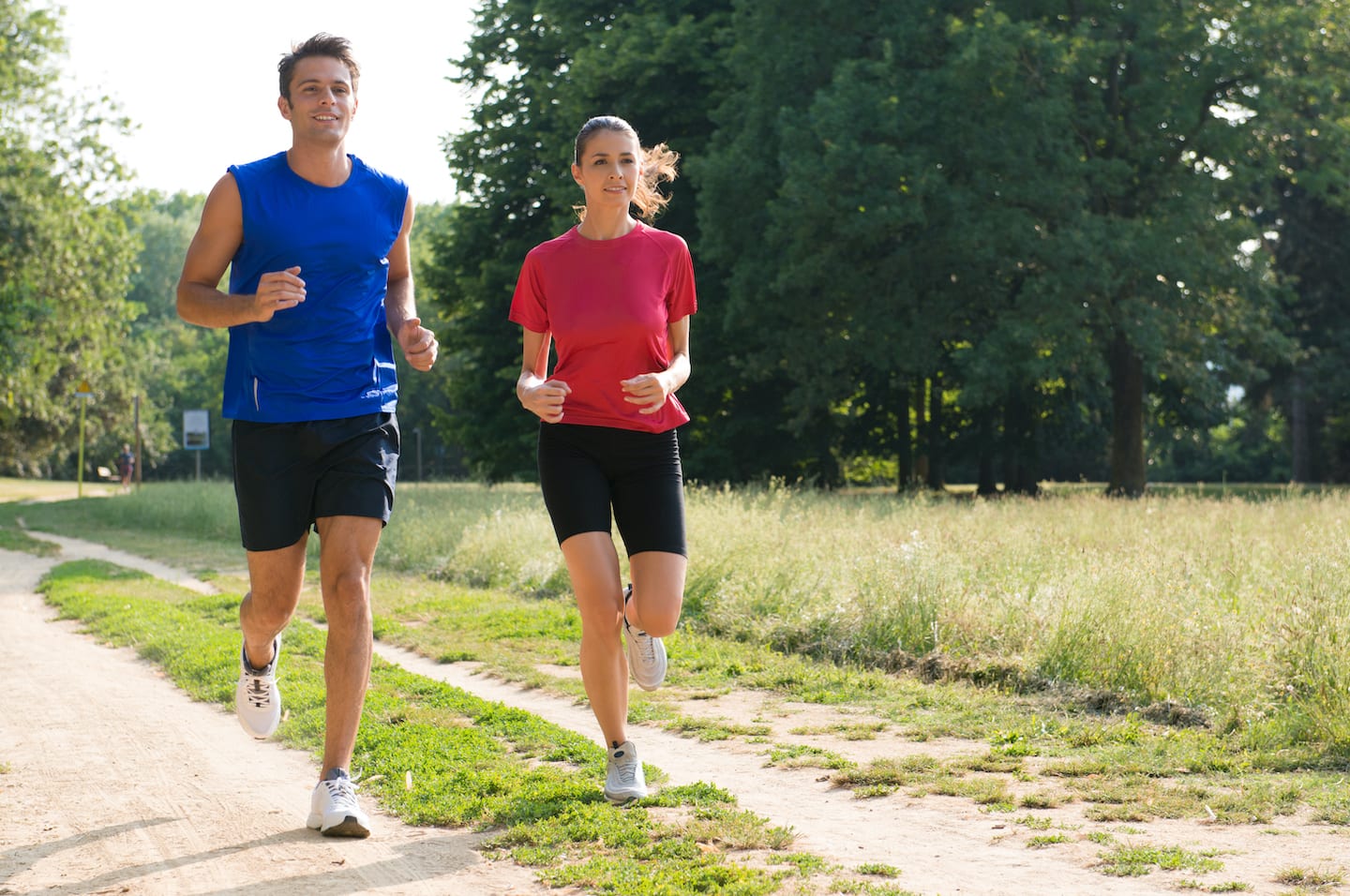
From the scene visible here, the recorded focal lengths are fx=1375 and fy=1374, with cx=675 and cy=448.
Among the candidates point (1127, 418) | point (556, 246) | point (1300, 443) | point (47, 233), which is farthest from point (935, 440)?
point (556, 246)

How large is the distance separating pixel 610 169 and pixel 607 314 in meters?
0.57

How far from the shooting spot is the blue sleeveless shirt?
4.84 meters

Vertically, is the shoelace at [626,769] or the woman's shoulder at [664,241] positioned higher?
the woman's shoulder at [664,241]

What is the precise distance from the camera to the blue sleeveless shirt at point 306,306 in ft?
15.9

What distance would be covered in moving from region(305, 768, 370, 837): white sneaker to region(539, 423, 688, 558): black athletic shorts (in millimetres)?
1185

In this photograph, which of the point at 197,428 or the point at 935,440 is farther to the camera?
the point at 197,428

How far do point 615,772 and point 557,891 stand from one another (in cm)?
111

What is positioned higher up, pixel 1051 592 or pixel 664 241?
pixel 664 241

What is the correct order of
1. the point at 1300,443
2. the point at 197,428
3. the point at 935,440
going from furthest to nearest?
the point at 1300,443 → the point at 197,428 → the point at 935,440

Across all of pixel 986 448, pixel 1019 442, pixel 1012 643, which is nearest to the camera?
pixel 1012 643

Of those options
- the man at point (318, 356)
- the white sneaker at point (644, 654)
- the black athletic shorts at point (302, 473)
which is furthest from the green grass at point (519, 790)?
the black athletic shorts at point (302, 473)

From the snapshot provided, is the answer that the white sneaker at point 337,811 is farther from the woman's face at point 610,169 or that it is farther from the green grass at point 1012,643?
the woman's face at point 610,169

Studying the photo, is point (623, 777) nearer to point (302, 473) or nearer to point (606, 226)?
point (302, 473)

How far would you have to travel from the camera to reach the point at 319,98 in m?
4.87
